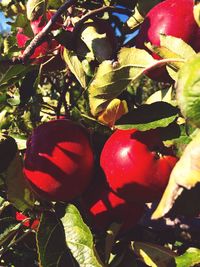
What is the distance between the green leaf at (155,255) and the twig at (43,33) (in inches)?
16.2

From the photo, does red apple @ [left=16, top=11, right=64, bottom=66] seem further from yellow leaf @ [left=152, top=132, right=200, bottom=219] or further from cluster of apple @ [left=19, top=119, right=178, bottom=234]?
yellow leaf @ [left=152, top=132, right=200, bottom=219]

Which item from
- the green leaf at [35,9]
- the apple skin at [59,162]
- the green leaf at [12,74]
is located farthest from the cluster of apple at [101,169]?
the green leaf at [35,9]

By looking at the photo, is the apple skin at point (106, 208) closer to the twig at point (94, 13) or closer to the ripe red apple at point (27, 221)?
the ripe red apple at point (27, 221)

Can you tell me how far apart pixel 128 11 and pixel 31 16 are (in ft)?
0.66

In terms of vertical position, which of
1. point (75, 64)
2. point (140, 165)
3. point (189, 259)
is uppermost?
point (75, 64)

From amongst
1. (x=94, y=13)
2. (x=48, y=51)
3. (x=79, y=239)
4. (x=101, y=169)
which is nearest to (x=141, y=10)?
(x=94, y=13)

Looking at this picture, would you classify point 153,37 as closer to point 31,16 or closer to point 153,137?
point 153,137

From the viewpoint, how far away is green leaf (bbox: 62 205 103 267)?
Answer: 794 mm

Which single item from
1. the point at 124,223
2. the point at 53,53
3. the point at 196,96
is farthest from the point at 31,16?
the point at 196,96

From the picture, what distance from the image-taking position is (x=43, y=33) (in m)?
0.86

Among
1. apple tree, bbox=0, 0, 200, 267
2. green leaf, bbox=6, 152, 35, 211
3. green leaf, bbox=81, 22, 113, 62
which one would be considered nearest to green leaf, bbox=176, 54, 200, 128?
apple tree, bbox=0, 0, 200, 267

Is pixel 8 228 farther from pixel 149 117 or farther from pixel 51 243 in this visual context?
pixel 149 117

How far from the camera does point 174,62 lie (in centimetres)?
67

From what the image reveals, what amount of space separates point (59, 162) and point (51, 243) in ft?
0.46
